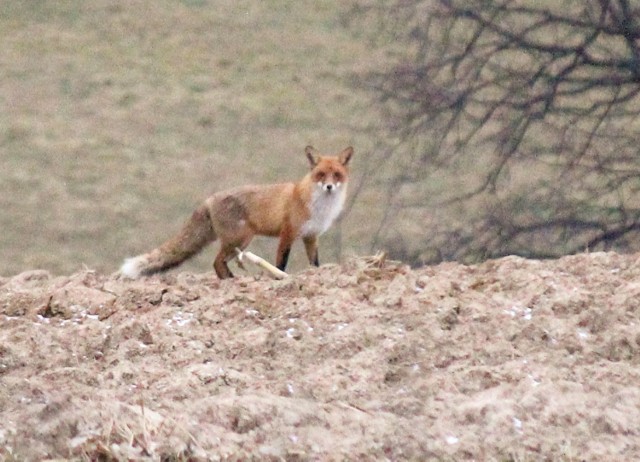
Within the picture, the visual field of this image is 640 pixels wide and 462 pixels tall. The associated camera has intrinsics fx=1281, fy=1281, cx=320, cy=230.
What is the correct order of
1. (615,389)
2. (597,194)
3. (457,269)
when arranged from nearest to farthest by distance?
(615,389) < (457,269) < (597,194)

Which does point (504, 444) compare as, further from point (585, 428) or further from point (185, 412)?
point (185, 412)

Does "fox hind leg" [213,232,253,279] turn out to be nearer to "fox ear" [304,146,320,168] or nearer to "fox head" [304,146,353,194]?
"fox head" [304,146,353,194]

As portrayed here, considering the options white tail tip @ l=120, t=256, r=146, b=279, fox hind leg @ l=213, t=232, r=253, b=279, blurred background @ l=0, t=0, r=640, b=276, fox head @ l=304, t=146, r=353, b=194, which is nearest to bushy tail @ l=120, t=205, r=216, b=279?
white tail tip @ l=120, t=256, r=146, b=279

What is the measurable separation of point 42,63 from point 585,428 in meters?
25.5

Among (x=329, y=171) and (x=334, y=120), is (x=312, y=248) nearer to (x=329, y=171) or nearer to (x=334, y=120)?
(x=329, y=171)

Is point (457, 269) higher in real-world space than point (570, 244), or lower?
higher

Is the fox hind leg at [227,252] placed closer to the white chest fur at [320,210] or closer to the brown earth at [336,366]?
the white chest fur at [320,210]

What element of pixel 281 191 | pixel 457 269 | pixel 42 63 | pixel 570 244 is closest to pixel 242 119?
pixel 42 63

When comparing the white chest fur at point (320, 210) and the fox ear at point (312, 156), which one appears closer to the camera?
the white chest fur at point (320, 210)

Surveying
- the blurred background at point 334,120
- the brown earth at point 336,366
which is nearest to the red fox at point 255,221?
the brown earth at point 336,366

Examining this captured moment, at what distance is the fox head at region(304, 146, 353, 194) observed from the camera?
11.1m

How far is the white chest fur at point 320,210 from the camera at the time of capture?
10977 mm

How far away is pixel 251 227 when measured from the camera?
1084 centimetres

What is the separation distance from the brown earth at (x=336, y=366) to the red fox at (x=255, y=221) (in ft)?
10.3
